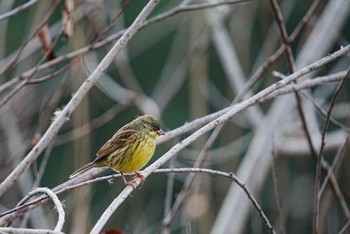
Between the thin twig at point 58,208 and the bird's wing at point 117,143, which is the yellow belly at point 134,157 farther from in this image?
the thin twig at point 58,208

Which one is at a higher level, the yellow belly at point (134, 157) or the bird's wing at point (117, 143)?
the bird's wing at point (117, 143)

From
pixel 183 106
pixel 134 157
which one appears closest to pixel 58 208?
pixel 134 157

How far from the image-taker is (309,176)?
10.0m

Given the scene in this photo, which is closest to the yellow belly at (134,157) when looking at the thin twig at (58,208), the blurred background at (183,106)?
the blurred background at (183,106)

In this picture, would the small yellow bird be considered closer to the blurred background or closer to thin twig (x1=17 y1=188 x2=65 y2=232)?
the blurred background

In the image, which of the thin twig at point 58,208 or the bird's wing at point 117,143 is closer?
the thin twig at point 58,208

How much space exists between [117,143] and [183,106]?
7.92m

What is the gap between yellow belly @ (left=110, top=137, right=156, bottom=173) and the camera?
13.7ft

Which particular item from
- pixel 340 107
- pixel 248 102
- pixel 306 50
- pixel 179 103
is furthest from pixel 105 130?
pixel 248 102

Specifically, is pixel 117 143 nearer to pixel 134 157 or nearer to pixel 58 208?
pixel 134 157

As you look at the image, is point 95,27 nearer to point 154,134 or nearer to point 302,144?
point 154,134

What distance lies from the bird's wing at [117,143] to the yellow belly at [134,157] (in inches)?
2.1

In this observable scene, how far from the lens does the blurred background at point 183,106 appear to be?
4090 mm

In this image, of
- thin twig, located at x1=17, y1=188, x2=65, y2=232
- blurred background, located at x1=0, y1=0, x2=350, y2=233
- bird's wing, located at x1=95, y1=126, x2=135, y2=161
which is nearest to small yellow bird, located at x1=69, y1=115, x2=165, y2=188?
bird's wing, located at x1=95, y1=126, x2=135, y2=161
